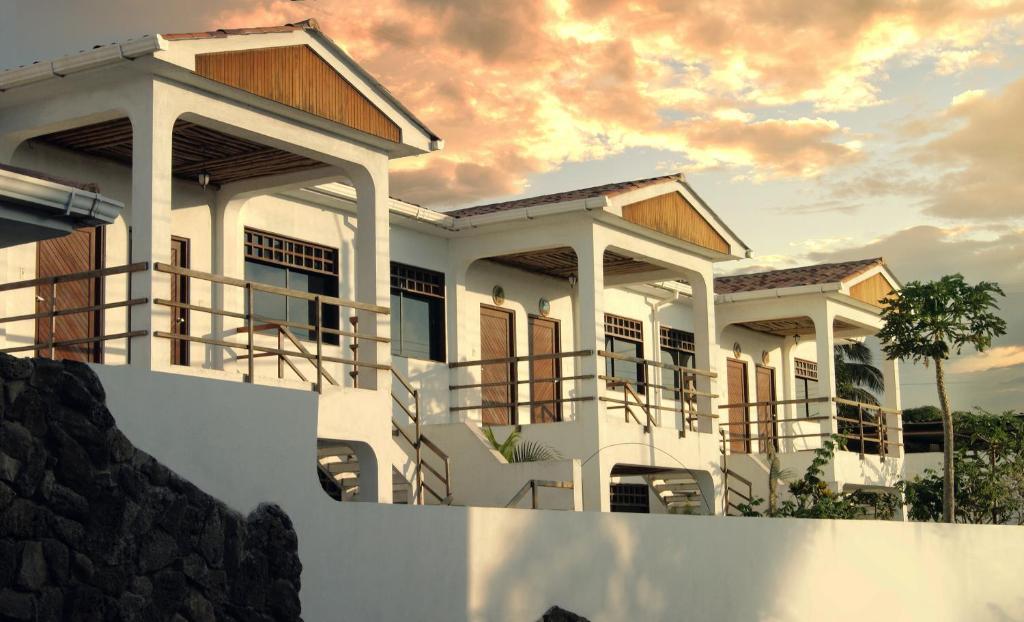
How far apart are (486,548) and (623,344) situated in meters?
12.4

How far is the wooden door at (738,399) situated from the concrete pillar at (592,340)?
9511 millimetres

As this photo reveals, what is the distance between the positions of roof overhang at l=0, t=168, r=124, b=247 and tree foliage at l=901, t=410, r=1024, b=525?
20173mm

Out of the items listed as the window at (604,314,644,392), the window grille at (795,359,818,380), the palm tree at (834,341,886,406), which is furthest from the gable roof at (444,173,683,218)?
the palm tree at (834,341,886,406)

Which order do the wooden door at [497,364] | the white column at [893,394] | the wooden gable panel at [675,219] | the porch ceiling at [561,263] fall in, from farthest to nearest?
the white column at [893,394] → the wooden door at [497,364] → the porch ceiling at [561,263] → the wooden gable panel at [675,219]

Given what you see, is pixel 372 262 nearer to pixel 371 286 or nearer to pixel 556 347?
pixel 371 286

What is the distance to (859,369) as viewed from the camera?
47938 millimetres

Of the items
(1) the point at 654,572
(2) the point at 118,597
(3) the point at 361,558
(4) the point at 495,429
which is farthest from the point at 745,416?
(2) the point at 118,597

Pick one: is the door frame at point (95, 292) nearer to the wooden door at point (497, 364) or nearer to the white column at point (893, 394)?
the wooden door at point (497, 364)

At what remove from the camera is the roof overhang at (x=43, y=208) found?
909 cm

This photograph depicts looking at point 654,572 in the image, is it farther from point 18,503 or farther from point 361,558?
point 18,503

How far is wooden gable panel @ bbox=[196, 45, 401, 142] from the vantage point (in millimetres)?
13492

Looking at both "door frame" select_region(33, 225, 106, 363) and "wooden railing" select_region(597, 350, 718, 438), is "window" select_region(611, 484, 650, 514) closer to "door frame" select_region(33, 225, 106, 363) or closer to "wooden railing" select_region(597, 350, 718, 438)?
"wooden railing" select_region(597, 350, 718, 438)

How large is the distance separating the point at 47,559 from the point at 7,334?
5540 millimetres

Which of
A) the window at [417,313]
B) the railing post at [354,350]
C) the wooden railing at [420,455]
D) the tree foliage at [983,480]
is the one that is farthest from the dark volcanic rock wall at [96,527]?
the tree foliage at [983,480]
